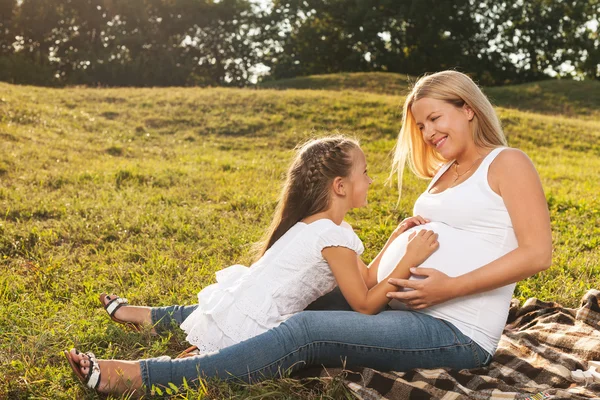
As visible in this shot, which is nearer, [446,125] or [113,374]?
[113,374]

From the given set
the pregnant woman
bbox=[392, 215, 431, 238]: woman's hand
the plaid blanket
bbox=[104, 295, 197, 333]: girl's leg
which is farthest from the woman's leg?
bbox=[104, 295, 197, 333]: girl's leg

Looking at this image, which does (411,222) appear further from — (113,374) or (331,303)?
(113,374)

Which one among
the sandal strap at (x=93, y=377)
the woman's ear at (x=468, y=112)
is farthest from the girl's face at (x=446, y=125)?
the sandal strap at (x=93, y=377)

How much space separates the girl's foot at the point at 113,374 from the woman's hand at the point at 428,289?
1278mm

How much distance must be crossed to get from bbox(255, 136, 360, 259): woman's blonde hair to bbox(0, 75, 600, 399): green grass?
2.82 feet

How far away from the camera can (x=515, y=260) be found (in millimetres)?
2771

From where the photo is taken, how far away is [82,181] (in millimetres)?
8109

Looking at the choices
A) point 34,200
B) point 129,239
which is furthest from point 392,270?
point 34,200

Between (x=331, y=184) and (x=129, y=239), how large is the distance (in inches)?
123

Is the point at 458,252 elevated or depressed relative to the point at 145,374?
elevated

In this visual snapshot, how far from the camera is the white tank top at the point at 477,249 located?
2.90 m

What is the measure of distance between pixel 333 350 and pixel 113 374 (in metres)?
1.03

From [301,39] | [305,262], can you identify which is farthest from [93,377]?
[301,39]

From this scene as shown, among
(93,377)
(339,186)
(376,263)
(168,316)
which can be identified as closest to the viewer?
(93,377)
